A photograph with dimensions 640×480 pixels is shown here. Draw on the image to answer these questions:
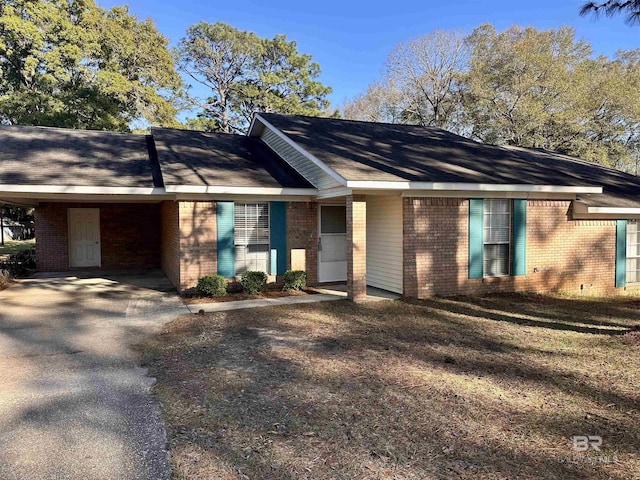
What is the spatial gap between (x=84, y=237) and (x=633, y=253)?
17.2 m

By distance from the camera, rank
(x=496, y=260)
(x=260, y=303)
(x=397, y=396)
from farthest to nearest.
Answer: (x=496, y=260) < (x=260, y=303) < (x=397, y=396)

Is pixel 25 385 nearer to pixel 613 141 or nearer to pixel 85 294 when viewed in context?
pixel 85 294

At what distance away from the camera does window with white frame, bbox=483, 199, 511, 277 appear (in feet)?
32.9

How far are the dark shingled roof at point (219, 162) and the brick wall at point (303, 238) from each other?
67 centimetres

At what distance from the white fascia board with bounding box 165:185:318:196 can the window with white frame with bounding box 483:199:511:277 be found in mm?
4192

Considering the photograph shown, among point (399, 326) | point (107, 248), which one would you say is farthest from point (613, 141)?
point (107, 248)

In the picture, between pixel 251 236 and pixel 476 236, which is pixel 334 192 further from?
pixel 476 236

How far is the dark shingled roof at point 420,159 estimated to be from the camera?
9289 millimetres

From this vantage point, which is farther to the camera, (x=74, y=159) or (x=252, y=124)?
(x=252, y=124)

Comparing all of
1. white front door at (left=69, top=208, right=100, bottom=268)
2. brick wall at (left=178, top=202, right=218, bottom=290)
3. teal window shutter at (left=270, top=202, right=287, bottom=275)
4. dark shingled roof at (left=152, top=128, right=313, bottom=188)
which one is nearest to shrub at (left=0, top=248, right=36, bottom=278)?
white front door at (left=69, top=208, right=100, bottom=268)

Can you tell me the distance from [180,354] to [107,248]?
11.2 m

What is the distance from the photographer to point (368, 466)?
309 cm

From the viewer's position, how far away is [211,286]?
31.2 feet

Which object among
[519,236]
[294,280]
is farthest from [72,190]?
[519,236]
